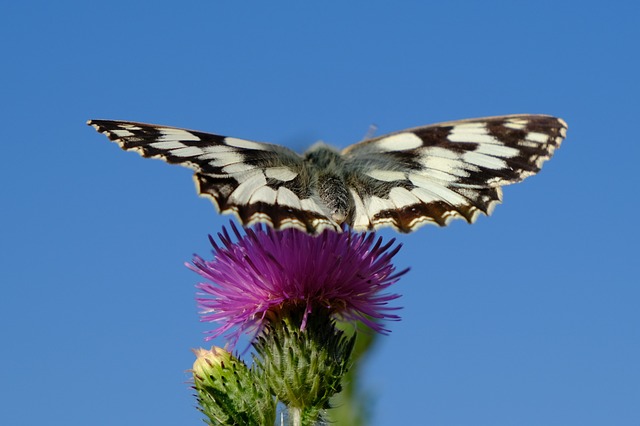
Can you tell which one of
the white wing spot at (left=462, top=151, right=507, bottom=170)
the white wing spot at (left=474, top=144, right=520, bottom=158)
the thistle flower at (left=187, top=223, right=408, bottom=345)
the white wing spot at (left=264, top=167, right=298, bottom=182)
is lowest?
the thistle flower at (left=187, top=223, right=408, bottom=345)

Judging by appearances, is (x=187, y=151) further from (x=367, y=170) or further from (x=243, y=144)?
(x=367, y=170)

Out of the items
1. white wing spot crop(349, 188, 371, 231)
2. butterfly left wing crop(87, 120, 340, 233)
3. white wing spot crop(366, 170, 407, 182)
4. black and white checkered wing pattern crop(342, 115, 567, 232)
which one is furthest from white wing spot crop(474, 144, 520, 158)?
butterfly left wing crop(87, 120, 340, 233)

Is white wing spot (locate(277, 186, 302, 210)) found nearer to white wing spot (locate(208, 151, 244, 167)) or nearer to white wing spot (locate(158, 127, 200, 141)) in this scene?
white wing spot (locate(208, 151, 244, 167))

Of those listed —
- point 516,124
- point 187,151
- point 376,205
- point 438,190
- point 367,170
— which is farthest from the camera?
point 516,124

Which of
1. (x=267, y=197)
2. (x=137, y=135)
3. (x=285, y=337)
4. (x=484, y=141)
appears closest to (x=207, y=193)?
(x=267, y=197)

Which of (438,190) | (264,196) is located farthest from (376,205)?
(264,196)

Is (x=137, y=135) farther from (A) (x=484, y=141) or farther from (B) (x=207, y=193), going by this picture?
(A) (x=484, y=141)

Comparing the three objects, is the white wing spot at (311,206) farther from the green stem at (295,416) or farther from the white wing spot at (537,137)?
the white wing spot at (537,137)
